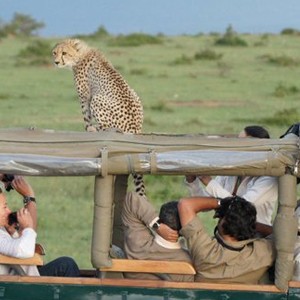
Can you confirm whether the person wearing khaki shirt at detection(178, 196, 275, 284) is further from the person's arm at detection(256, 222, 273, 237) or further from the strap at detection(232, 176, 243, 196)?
the strap at detection(232, 176, 243, 196)

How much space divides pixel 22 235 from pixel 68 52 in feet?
12.8

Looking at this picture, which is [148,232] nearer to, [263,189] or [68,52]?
[263,189]

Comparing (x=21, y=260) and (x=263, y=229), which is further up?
(x=263, y=229)

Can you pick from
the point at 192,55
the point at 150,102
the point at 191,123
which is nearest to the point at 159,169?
the point at 191,123

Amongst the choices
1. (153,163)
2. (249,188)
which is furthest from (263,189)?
(153,163)

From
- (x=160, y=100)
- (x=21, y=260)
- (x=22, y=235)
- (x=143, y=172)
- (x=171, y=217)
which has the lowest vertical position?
(x=160, y=100)

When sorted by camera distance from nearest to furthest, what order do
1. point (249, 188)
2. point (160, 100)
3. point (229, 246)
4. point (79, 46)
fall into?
1. point (229, 246)
2. point (249, 188)
3. point (79, 46)
4. point (160, 100)

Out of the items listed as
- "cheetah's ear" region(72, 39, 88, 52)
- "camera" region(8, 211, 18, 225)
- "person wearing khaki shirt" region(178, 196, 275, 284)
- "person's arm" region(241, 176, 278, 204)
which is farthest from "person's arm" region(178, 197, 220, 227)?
"cheetah's ear" region(72, 39, 88, 52)

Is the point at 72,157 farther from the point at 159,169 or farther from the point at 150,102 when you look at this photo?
the point at 150,102

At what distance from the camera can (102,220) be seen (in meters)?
5.61

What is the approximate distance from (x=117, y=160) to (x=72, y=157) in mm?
207

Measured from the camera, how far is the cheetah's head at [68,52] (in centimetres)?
941

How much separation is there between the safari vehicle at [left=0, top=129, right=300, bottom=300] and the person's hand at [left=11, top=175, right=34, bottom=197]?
16.9 inches

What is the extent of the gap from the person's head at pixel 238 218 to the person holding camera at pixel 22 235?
87 cm
